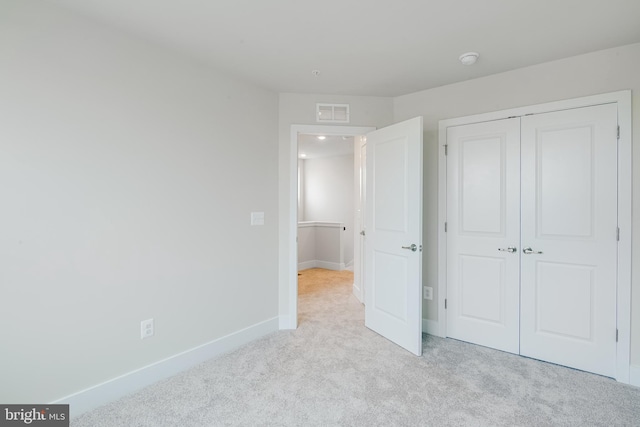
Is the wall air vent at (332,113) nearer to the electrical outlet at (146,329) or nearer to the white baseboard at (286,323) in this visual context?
the white baseboard at (286,323)

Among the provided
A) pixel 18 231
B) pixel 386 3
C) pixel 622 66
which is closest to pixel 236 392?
Result: pixel 18 231

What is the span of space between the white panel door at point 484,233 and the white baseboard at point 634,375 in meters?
0.70

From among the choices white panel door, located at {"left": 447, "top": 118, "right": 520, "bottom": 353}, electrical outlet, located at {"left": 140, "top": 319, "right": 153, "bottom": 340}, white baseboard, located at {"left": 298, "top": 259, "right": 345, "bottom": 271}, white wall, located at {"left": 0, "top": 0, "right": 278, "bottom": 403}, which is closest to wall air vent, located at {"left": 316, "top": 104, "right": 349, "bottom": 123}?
white wall, located at {"left": 0, "top": 0, "right": 278, "bottom": 403}

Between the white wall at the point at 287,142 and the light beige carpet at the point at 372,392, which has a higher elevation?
the white wall at the point at 287,142

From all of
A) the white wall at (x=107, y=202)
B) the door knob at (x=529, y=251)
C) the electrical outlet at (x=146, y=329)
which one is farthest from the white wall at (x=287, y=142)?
the door knob at (x=529, y=251)

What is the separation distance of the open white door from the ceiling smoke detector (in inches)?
20.3

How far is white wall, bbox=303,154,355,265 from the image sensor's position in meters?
6.97

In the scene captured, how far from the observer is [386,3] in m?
1.76

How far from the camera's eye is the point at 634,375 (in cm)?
221

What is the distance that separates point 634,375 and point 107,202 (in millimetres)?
3788

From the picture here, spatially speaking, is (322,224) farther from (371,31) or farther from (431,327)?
(371,31)

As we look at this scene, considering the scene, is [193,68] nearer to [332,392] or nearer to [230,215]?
[230,215]

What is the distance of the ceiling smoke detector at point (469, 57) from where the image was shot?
2348 mm

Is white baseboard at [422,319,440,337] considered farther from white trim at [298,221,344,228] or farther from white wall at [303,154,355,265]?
white wall at [303,154,355,265]
